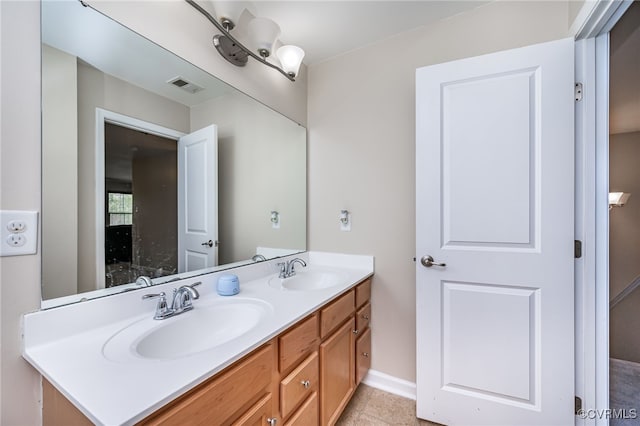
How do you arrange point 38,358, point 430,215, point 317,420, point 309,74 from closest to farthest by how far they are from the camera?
point 38,358
point 317,420
point 430,215
point 309,74

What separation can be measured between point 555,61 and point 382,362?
1.93m

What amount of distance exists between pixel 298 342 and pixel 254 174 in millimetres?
1031

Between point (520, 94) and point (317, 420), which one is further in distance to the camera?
point (520, 94)

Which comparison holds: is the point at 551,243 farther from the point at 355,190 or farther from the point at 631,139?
the point at 355,190

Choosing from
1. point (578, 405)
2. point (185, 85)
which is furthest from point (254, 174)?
point (578, 405)

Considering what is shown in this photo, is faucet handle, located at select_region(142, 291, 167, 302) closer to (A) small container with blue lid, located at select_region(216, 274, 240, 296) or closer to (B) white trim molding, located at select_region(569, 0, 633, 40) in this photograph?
(A) small container with blue lid, located at select_region(216, 274, 240, 296)

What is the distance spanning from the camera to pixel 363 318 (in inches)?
64.6

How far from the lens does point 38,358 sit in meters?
0.69

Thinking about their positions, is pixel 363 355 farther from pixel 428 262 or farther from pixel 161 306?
pixel 161 306

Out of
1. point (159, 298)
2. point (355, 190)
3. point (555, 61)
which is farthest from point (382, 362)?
point (555, 61)

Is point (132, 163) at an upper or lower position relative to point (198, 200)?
upper

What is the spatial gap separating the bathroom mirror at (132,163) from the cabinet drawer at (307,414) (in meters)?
0.73

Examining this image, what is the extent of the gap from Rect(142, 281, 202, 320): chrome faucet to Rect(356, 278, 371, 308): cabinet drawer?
915 millimetres

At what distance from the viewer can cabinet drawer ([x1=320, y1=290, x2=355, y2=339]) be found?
3.86 ft
